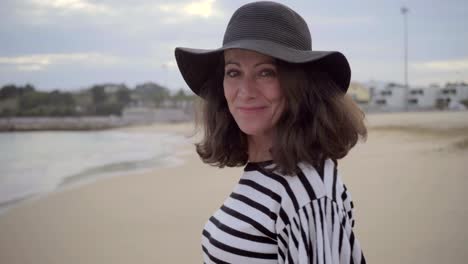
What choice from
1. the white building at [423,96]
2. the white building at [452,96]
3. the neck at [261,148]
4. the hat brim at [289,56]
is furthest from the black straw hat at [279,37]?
the white building at [423,96]

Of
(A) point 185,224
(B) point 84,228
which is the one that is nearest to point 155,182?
(B) point 84,228

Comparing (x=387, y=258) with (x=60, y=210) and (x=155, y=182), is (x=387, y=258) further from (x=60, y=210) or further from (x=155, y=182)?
(x=155, y=182)

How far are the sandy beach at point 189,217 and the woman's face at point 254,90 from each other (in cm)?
276

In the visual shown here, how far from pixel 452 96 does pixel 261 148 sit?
158 ft

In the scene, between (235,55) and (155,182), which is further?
(155,182)

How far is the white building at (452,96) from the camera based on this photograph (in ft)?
126

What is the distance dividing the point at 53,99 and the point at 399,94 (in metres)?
60.3

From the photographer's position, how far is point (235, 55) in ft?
4.61

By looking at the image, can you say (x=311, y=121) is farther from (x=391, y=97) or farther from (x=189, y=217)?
(x=391, y=97)

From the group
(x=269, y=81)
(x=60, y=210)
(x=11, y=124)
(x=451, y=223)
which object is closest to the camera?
(x=269, y=81)

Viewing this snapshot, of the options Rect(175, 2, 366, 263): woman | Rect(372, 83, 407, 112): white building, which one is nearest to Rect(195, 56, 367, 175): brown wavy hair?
Rect(175, 2, 366, 263): woman

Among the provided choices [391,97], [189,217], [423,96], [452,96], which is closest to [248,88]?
[189,217]

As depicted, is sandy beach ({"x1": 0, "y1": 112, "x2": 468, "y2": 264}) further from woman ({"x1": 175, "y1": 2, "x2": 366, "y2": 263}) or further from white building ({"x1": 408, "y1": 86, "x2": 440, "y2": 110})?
white building ({"x1": 408, "y1": 86, "x2": 440, "y2": 110})

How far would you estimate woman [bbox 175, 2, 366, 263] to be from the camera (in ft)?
3.61
